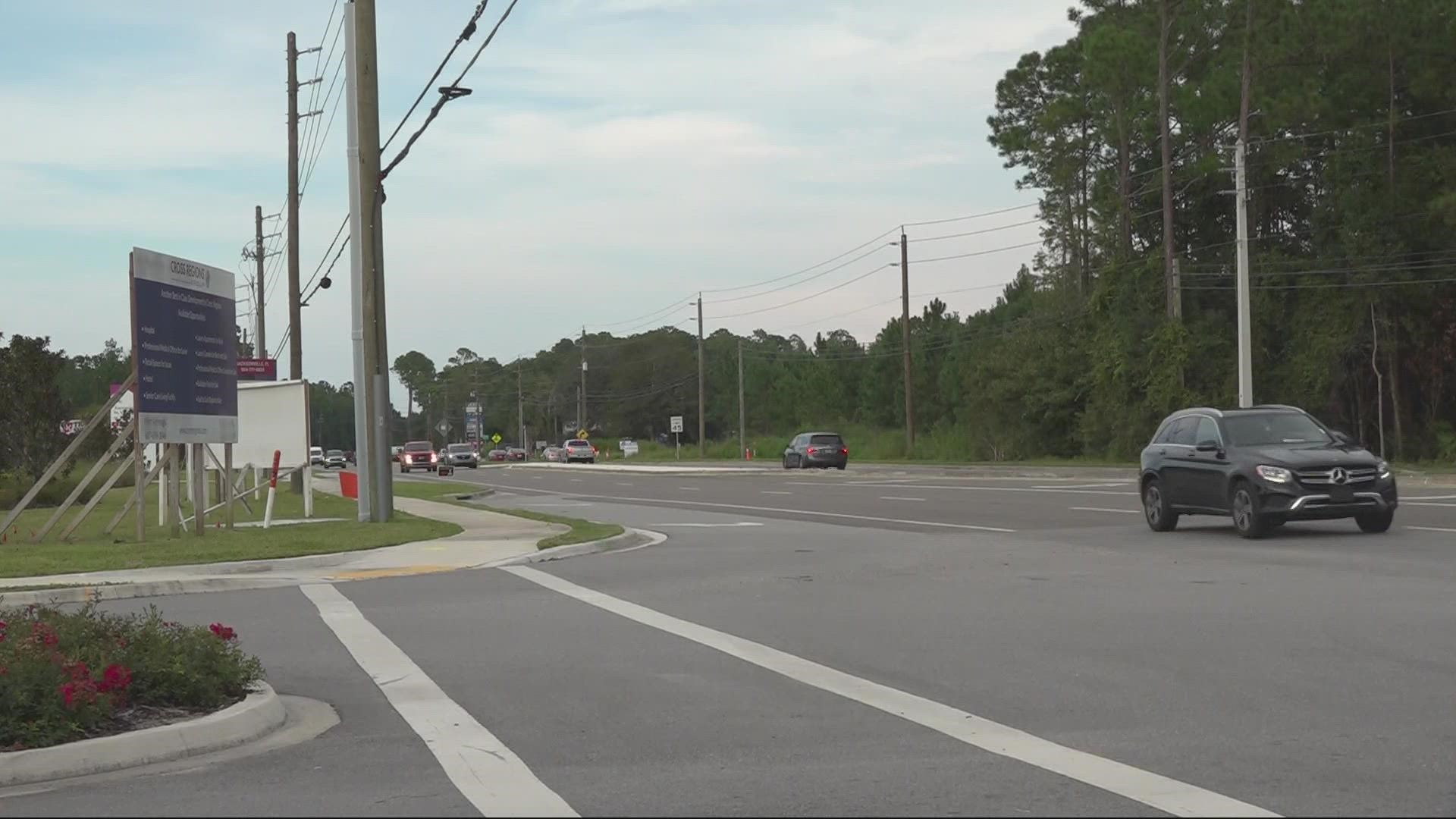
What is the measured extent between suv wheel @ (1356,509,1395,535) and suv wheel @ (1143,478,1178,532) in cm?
241

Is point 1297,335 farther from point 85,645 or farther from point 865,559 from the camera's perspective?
point 85,645

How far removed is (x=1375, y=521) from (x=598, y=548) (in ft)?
31.9

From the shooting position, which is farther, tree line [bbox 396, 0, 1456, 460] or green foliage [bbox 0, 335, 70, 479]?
tree line [bbox 396, 0, 1456, 460]

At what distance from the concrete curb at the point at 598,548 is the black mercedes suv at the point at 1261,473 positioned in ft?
22.8

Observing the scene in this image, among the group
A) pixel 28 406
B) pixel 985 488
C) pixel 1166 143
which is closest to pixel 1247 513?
pixel 985 488

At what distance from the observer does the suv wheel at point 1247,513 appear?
19000 millimetres

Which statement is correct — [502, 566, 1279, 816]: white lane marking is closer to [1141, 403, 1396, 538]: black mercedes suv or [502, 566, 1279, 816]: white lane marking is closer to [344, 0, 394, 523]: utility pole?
[1141, 403, 1396, 538]: black mercedes suv

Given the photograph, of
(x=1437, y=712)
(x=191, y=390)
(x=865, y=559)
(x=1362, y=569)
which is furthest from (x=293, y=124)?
(x=1437, y=712)

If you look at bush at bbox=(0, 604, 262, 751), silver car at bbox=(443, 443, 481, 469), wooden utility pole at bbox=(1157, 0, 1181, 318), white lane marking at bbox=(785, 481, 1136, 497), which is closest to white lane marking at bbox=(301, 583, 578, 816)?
bush at bbox=(0, 604, 262, 751)

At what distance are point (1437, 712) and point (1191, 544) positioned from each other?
1096 centimetres

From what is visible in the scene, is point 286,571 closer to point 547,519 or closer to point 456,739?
point 547,519

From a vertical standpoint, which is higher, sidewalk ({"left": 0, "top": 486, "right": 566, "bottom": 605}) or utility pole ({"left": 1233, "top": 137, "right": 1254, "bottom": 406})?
utility pole ({"left": 1233, "top": 137, "right": 1254, "bottom": 406})

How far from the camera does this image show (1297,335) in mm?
55250

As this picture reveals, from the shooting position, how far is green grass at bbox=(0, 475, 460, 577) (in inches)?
Result: 705
